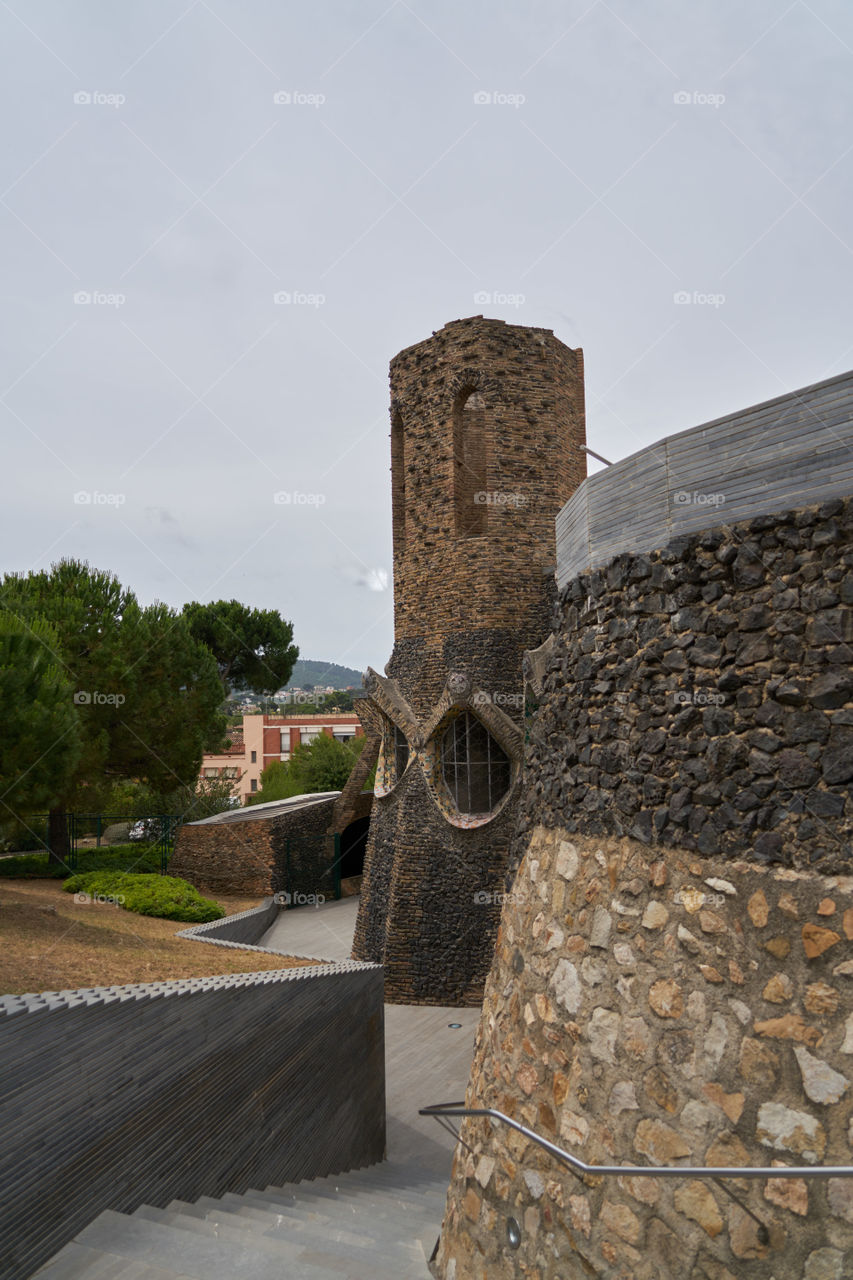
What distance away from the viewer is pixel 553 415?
537 inches

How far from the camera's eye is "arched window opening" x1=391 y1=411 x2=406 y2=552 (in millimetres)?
14672

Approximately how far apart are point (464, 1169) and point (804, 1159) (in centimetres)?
216

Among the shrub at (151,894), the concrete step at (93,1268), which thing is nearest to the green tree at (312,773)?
the shrub at (151,894)

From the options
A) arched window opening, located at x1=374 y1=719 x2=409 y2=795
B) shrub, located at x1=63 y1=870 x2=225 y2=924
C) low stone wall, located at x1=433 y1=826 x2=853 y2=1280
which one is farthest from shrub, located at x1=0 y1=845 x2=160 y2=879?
low stone wall, located at x1=433 y1=826 x2=853 y2=1280

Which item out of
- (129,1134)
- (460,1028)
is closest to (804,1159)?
(129,1134)

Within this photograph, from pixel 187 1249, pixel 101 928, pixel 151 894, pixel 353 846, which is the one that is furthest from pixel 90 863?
pixel 187 1249

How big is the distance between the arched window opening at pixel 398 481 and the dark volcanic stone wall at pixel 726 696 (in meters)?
10.5

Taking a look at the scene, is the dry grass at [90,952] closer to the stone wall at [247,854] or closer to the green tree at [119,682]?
the green tree at [119,682]

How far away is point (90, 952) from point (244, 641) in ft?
93.9

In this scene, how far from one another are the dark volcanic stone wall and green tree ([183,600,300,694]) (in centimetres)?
3257

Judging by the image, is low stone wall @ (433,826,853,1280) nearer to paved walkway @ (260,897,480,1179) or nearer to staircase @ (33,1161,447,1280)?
staircase @ (33,1161,447,1280)

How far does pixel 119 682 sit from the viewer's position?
19.1 meters

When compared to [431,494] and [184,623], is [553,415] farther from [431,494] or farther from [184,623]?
[184,623]

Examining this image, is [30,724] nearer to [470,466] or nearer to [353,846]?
[470,466]
